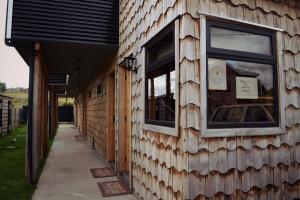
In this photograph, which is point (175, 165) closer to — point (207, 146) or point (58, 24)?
point (207, 146)

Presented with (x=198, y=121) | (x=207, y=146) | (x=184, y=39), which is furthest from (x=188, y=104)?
(x=184, y=39)

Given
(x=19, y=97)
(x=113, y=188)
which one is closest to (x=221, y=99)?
(x=113, y=188)

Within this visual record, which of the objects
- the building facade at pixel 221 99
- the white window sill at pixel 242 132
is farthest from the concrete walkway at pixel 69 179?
the white window sill at pixel 242 132

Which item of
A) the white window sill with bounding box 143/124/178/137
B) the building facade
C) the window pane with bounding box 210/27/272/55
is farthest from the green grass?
the window pane with bounding box 210/27/272/55

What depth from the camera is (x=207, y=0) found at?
2699mm

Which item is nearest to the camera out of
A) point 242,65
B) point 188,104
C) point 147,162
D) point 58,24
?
point 188,104

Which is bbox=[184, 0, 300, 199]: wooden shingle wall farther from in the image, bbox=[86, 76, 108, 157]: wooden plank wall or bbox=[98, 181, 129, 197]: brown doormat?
bbox=[86, 76, 108, 157]: wooden plank wall

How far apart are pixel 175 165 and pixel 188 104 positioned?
68cm

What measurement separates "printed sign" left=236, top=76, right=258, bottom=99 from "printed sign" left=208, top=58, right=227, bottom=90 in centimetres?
21

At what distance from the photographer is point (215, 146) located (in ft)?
8.63

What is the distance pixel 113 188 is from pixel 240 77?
118 inches

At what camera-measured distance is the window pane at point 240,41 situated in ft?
9.02

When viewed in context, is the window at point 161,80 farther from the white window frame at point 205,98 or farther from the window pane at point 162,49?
the white window frame at point 205,98

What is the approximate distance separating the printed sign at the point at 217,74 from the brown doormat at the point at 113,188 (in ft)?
8.49
